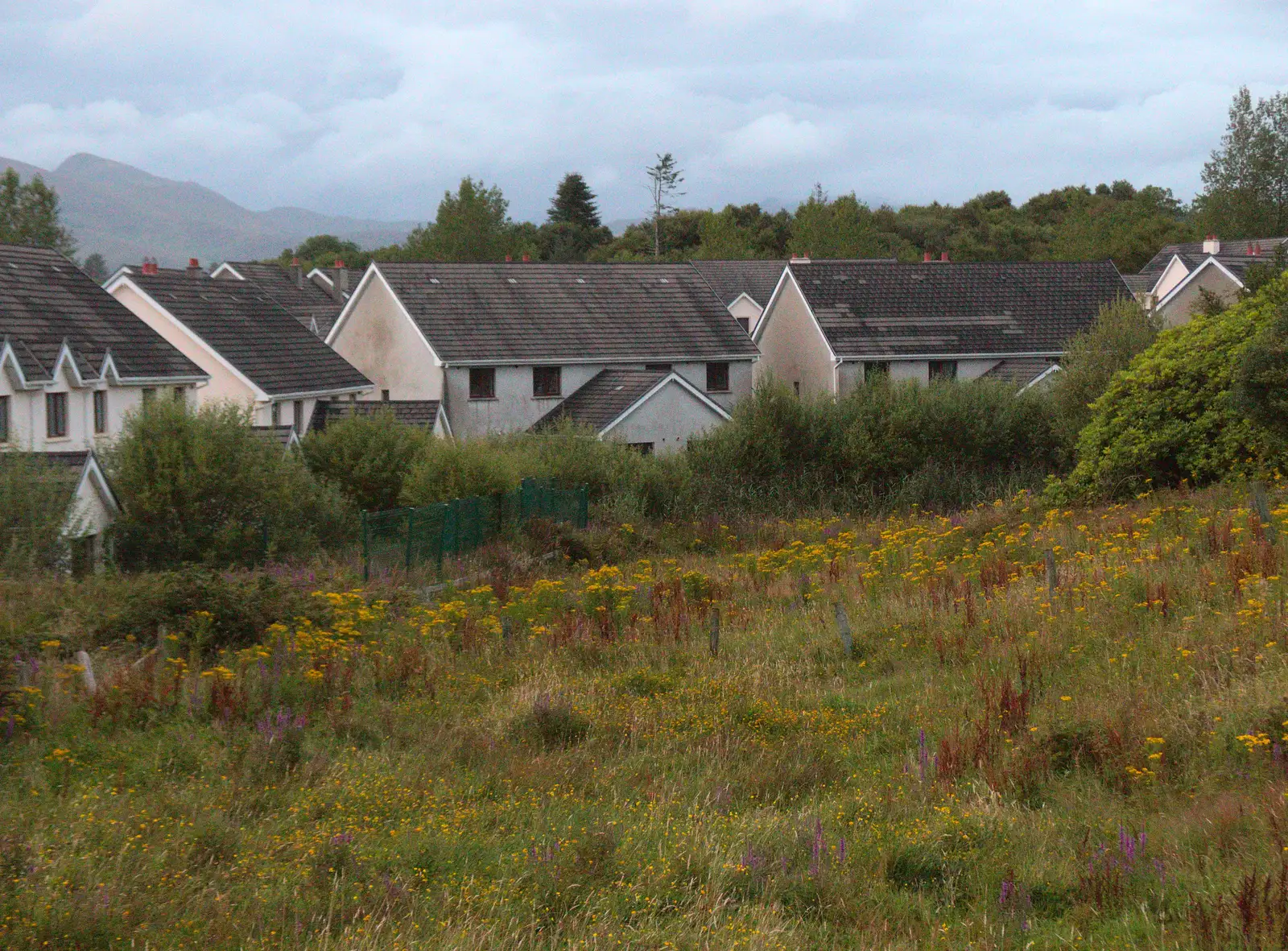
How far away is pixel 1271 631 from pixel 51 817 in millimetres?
8605

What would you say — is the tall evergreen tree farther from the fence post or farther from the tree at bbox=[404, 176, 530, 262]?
the fence post

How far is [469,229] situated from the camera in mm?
80625

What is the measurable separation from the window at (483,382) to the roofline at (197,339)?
9.29 meters

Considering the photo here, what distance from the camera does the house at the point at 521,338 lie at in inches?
1619

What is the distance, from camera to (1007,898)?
6484 millimetres

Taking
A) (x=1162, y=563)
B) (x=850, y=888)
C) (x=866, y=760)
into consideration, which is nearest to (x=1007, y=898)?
(x=850, y=888)

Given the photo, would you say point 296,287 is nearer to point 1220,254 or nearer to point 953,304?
point 953,304

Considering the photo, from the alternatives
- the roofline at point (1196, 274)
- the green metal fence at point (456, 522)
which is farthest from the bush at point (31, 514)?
the roofline at point (1196, 274)

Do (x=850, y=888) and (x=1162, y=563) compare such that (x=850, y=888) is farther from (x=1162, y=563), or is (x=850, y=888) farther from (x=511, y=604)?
(x=511, y=604)

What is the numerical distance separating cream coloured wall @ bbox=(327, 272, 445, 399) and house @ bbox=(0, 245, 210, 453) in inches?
410

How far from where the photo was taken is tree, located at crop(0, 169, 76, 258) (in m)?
70.6

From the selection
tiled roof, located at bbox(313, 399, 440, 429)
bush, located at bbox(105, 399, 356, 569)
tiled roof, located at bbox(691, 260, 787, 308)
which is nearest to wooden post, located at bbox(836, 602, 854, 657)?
bush, located at bbox(105, 399, 356, 569)

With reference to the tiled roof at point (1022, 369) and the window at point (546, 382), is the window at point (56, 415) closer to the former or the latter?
the window at point (546, 382)

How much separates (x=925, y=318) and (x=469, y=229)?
4168 cm
